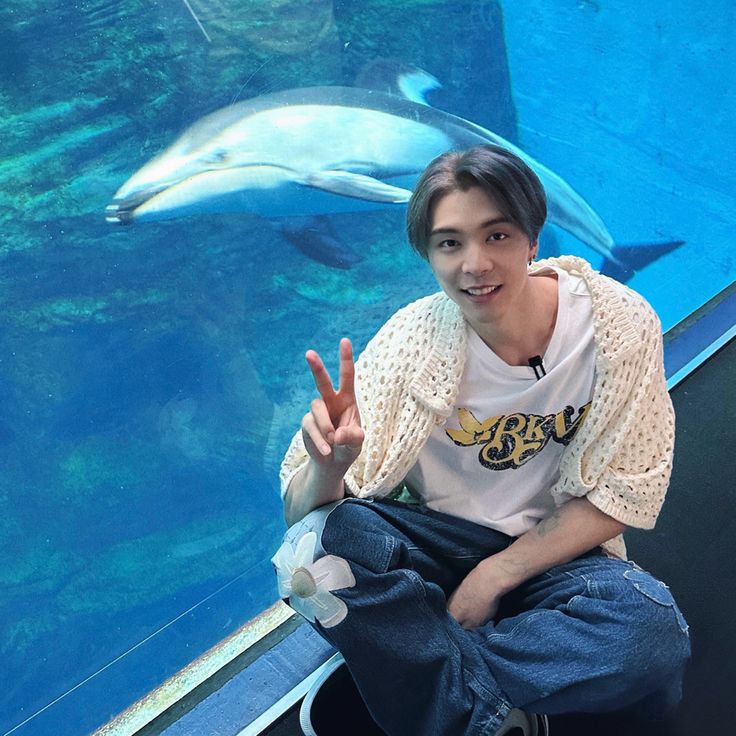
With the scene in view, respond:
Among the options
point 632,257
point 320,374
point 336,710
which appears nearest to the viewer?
point 320,374

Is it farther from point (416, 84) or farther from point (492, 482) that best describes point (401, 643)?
point (416, 84)

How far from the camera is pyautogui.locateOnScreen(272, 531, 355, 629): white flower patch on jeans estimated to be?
1006mm

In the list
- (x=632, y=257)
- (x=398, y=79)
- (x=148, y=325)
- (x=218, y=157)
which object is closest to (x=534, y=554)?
(x=148, y=325)

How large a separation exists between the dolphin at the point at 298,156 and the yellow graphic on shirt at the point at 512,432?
0.67 metres

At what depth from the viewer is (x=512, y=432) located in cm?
111

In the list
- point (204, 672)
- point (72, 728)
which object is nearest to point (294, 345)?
point (204, 672)

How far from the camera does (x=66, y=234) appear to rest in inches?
52.0

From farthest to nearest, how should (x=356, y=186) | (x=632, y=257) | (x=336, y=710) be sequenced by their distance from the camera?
(x=632, y=257) → (x=356, y=186) → (x=336, y=710)

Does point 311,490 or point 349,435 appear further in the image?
point 311,490

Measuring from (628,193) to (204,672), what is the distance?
1.65m

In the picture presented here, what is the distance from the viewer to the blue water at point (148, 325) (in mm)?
1288

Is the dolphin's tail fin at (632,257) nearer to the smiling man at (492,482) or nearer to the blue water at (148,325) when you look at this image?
the blue water at (148,325)

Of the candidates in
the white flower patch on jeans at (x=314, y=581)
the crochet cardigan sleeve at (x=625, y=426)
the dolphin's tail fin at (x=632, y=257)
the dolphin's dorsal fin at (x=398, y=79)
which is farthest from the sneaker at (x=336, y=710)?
the dolphin's tail fin at (x=632, y=257)

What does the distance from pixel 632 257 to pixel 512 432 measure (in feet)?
4.24
